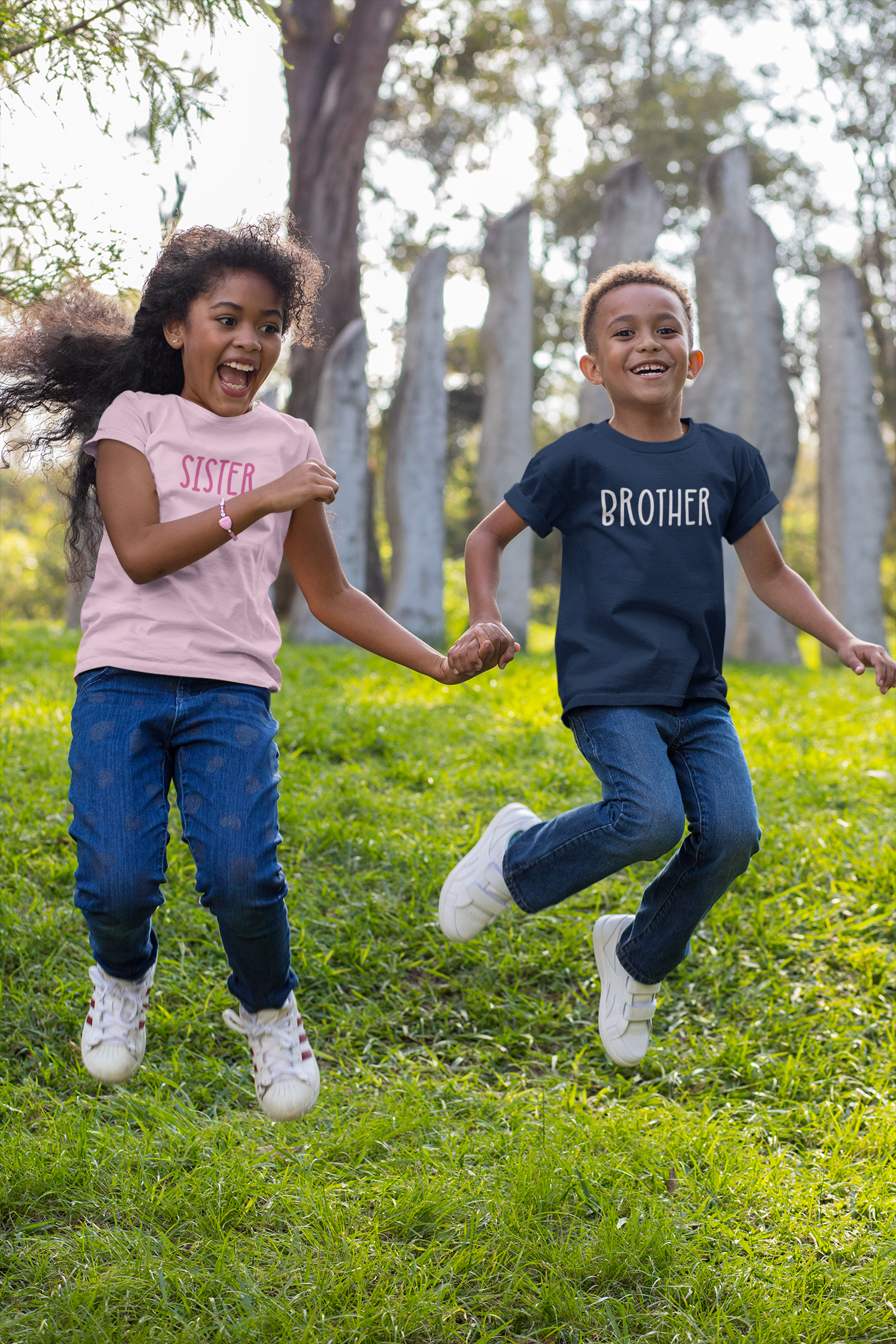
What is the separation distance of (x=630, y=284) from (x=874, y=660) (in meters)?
1.21

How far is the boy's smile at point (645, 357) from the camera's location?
296 cm

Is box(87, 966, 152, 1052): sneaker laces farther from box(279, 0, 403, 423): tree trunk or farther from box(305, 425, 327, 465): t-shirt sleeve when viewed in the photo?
box(279, 0, 403, 423): tree trunk

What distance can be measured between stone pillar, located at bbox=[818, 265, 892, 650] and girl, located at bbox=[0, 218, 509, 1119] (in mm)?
7402

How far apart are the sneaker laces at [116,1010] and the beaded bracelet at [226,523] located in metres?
1.08

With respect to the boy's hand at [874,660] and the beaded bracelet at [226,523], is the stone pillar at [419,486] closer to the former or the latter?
the boy's hand at [874,660]

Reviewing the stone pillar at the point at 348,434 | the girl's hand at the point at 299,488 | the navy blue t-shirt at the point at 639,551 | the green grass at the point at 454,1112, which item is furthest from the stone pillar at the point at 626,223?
the girl's hand at the point at 299,488

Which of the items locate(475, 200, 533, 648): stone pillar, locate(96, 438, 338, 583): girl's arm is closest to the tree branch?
locate(96, 438, 338, 583): girl's arm

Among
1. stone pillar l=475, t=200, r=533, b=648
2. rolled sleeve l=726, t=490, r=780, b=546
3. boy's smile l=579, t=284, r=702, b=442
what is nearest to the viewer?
boy's smile l=579, t=284, r=702, b=442

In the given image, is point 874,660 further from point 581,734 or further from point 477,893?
point 477,893

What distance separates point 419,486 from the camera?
868cm

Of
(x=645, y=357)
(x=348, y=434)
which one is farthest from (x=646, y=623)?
(x=348, y=434)

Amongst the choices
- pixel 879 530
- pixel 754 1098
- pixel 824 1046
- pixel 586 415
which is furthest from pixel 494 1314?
pixel 879 530

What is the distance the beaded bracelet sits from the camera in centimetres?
243

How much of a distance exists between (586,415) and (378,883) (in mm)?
5469
